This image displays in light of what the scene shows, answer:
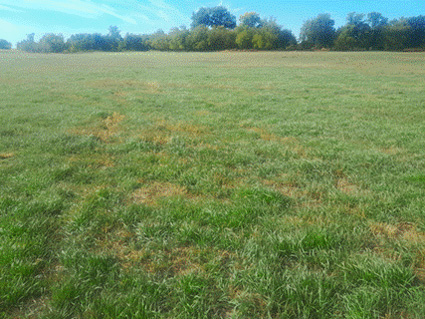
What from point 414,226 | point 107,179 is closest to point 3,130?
point 107,179

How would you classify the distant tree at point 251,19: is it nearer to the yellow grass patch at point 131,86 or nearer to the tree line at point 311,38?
the tree line at point 311,38

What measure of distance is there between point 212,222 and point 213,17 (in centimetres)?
19821

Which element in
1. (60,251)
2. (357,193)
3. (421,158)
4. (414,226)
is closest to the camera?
(60,251)

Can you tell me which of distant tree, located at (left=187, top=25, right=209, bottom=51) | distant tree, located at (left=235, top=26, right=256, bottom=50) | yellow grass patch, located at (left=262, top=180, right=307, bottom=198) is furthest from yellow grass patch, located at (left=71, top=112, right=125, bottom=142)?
distant tree, located at (left=187, top=25, right=209, bottom=51)

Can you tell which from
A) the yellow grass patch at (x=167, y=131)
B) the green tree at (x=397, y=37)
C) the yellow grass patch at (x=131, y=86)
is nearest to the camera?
the yellow grass patch at (x=167, y=131)

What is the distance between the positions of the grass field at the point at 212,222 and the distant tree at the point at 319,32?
343ft

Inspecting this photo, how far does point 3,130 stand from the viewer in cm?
930

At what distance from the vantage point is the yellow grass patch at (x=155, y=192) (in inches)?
206

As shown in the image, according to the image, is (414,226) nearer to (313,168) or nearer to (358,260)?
(358,260)

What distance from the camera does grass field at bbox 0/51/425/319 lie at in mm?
3023

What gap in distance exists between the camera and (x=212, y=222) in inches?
174

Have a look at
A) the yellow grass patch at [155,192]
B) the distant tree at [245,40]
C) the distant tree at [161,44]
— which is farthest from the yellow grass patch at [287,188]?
the distant tree at [161,44]

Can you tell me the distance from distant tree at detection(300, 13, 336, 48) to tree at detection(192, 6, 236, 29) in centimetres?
8096

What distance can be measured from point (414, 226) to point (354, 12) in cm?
13139
